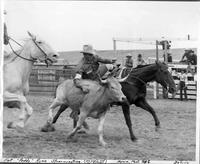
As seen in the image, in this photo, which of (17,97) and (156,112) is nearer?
(17,97)

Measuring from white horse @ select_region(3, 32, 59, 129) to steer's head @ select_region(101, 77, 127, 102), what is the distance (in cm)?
86

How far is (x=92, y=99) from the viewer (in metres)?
8.56

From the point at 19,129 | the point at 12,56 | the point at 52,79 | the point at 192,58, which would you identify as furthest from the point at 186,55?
the point at 19,129

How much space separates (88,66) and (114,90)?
1.99 ft

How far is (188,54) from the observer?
887 cm

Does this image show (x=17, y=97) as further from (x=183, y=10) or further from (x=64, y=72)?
(x=183, y=10)

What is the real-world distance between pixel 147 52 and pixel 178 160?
5.78 ft

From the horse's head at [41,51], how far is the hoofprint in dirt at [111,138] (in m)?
0.68

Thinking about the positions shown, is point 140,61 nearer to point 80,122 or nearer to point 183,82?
point 183,82

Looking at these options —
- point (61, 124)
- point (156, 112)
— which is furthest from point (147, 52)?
point (61, 124)

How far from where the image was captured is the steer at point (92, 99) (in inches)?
334

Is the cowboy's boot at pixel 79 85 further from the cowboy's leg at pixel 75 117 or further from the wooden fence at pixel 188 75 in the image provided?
A: the wooden fence at pixel 188 75

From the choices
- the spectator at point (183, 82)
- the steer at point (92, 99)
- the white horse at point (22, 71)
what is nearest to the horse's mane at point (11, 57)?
the white horse at point (22, 71)

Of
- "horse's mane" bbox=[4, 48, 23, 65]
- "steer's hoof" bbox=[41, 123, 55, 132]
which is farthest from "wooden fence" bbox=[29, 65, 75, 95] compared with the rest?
"steer's hoof" bbox=[41, 123, 55, 132]
